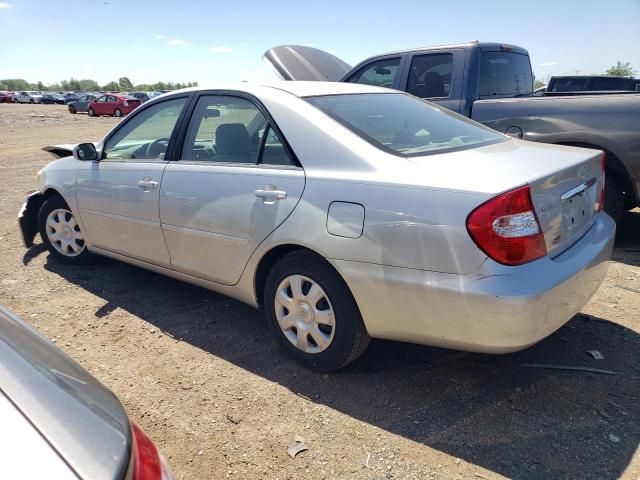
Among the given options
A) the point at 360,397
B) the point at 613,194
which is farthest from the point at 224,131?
the point at 613,194

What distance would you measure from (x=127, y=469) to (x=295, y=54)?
7552 millimetres

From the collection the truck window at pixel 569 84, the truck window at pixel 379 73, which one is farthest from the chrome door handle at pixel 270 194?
the truck window at pixel 569 84

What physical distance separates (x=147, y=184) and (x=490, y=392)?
2627 mm

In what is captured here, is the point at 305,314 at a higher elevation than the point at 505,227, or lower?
lower

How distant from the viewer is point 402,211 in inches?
95.7

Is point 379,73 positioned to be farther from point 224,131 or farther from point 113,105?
point 113,105

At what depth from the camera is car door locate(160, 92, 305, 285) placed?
9.73ft

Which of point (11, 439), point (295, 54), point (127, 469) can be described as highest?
point (295, 54)

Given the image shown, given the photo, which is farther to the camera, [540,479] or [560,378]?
[560,378]

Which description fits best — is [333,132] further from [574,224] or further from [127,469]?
[127,469]

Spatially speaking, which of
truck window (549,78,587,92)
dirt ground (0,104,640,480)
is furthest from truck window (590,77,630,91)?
dirt ground (0,104,640,480)

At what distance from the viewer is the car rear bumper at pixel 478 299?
2271mm

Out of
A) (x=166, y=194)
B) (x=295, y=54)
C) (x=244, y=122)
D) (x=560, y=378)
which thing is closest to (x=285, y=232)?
(x=244, y=122)

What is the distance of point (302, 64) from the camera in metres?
7.79
